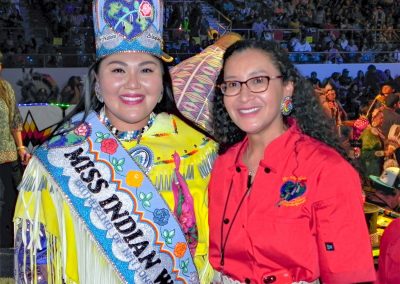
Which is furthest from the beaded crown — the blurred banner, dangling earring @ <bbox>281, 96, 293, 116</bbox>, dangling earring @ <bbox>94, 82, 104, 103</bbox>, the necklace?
the blurred banner

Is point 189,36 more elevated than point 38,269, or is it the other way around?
point 38,269

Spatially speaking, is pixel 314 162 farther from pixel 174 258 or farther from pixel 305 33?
pixel 305 33

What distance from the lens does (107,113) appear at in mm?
2473

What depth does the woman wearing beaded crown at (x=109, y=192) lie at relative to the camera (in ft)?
7.70

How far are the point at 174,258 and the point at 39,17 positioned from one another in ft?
39.8

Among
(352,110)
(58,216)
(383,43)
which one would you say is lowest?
(352,110)

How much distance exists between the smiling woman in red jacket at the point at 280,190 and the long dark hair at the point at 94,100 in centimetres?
24

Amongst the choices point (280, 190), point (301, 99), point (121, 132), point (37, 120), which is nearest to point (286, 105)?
point (301, 99)

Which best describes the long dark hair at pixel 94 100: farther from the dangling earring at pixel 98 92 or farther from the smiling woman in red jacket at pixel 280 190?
the smiling woman in red jacket at pixel 280 190

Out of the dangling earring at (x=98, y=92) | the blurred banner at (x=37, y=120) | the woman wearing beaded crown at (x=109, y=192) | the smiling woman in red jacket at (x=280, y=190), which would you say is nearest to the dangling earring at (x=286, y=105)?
the smiling woman in red jacket at (x=280, y=190)

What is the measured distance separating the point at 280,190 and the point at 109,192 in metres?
0.64

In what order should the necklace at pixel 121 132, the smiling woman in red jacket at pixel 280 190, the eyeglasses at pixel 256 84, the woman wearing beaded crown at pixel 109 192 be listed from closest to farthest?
the smiling woman in red jacket at pixel 280 190 < the eyeglasses at pixel 256 84 < the woman wearing beaded crown at pixel 109 192 < the necklace at pixel 121 132

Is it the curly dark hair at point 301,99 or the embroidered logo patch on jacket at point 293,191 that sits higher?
the curly dark hair at point 301,99

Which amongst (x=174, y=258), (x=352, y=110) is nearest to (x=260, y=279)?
(x=174, y=258)
